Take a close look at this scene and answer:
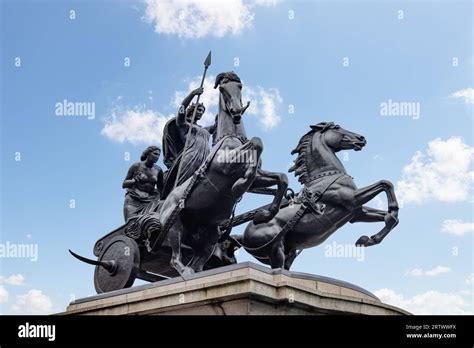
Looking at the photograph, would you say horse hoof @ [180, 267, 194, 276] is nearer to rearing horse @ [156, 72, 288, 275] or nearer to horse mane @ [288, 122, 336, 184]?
rearing horse @ [156, 72, 288, 275]

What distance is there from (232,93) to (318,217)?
314 cm

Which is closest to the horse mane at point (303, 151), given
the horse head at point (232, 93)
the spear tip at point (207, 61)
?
the spear tip at point (207, 61)

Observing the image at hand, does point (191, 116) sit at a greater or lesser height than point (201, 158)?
greater

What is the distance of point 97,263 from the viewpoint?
1086cm

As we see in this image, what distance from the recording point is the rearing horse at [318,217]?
39.3ft

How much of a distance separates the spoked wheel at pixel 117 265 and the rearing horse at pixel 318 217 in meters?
2.26

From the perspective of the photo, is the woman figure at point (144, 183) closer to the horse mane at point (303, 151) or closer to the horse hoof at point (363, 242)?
the horse mane at point (303, 151)

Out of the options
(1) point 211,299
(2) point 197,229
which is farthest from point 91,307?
(1) point 211,299

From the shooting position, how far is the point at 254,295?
26.1 ft

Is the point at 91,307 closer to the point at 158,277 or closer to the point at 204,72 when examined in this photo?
the point at 158,277

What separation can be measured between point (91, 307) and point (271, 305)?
10.1 feet

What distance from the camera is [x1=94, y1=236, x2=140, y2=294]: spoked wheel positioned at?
414 inches

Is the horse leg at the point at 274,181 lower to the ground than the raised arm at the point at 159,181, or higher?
lower
